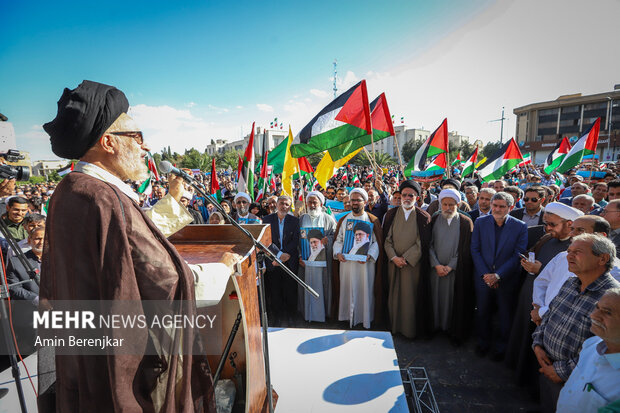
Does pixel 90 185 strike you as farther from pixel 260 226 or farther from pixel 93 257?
pixel 260 226

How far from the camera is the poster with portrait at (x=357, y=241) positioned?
181 inches

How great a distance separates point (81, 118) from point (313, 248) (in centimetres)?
395

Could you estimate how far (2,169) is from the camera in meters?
2.25

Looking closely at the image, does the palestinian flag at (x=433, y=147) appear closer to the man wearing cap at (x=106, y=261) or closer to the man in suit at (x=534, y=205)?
the man in suit at (x=534, y=205)

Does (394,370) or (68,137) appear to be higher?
(68,137)

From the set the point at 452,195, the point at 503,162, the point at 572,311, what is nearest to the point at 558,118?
the point at 503,162

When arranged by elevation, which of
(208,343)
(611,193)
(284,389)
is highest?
(611,193)

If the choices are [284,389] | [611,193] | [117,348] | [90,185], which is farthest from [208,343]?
[611,193]

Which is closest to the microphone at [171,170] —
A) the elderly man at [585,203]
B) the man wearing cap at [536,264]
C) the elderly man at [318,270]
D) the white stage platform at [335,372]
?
the white stage platform at [335,372]

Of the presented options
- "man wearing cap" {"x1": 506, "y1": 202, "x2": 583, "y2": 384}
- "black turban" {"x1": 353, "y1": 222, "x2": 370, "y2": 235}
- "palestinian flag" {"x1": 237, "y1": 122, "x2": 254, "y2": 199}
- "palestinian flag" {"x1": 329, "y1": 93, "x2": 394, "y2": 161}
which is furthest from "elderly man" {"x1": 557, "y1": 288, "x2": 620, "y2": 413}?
"palestinian flag" {"x1": 237, "y1": 122, "x2": 254, "y2": 199}

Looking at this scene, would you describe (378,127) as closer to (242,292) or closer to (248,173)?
(248,173)

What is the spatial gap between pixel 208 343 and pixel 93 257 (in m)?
1.58

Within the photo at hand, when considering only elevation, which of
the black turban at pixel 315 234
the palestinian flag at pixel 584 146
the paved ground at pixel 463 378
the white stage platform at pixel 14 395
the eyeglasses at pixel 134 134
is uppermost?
the palestinian flag at pixel 584 146

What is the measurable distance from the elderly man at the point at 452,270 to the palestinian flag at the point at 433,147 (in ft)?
13.8
